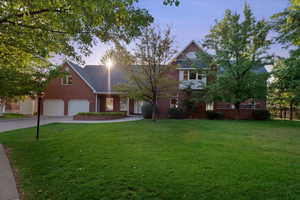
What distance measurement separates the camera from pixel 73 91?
1941 cm

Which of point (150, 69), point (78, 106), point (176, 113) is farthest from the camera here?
point (78, 106)

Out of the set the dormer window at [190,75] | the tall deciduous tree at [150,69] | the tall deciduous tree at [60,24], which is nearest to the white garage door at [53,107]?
the tall deciduous tree at [150,69]

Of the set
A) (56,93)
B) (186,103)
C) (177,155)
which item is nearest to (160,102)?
(186,103)

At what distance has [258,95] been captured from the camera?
14.9 meters

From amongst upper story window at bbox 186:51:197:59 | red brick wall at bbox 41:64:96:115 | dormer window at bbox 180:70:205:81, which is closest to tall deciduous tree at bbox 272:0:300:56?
dormer window at bbox 180:70:205:81

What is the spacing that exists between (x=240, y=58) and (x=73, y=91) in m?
18.4

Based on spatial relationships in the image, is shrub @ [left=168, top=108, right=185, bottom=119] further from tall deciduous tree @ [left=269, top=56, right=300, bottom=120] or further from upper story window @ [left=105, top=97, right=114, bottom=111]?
tall deciduous tree @ [left=269, top=56, right=300, bottom=120]

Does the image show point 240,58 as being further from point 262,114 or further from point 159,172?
point 159,172

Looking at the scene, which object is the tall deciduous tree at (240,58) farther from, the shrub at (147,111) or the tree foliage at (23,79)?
the tree foliage at (23,79)

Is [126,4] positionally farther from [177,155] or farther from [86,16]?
[177,155]

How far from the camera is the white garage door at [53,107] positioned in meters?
19.7

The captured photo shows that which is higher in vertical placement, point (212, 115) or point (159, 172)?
point (212, 115)

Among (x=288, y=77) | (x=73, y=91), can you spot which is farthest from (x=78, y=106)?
(x=288, y=77)

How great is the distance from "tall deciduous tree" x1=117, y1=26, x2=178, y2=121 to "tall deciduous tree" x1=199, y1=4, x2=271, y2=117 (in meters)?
5.17
